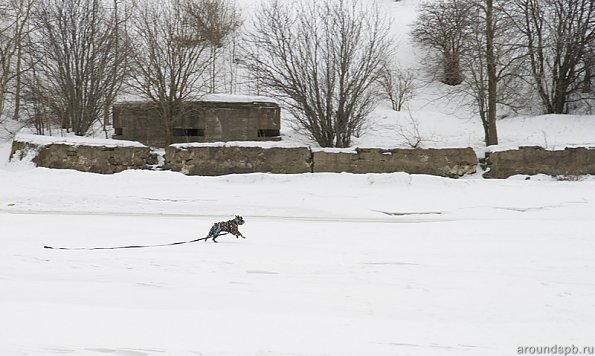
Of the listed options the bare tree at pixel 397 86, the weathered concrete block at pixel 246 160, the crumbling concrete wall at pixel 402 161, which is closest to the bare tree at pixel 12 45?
the weathered concrete block at pixel 246 160

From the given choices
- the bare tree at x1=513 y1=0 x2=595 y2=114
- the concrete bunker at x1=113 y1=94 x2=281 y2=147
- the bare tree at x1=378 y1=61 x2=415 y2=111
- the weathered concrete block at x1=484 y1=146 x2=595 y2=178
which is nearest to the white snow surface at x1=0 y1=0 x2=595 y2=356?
the weathered concrete block at x1=484 y1=146 x2=595 y2=178

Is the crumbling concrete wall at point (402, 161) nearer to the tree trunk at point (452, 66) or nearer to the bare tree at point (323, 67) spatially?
the bare tree at point (323, 67)

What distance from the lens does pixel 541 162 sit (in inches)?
621

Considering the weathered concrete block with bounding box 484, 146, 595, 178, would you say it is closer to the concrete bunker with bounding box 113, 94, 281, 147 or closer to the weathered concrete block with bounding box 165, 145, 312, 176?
the weathered concrete block with bounding box 165, 145, 312, 176

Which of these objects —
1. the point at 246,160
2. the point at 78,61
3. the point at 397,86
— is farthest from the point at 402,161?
the point at 78,61

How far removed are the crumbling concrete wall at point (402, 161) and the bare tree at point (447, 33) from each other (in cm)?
542

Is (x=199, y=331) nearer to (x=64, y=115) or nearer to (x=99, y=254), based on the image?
(x=99, y=254)

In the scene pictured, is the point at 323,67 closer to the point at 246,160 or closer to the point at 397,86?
the point at 246,160

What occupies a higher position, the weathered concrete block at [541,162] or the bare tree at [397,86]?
the bare tree at [397,86]

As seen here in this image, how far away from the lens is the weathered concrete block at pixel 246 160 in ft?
54.1

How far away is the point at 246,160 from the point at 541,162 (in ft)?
28.9

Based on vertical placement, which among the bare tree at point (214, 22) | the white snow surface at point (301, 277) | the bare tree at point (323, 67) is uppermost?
the bare tree at point (214, 22)

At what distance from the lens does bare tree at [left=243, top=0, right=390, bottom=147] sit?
18578mm

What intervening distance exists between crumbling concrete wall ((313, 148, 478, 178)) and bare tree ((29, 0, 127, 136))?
32.1ft
